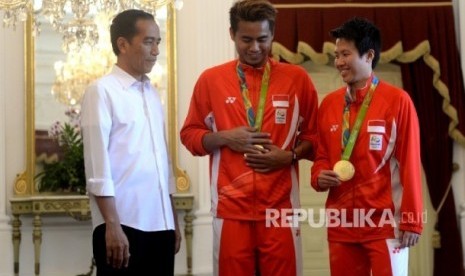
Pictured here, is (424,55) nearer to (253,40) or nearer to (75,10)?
(75,10)

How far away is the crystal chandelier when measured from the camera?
5.46 metres

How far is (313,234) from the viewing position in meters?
6.90

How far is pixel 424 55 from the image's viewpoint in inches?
263

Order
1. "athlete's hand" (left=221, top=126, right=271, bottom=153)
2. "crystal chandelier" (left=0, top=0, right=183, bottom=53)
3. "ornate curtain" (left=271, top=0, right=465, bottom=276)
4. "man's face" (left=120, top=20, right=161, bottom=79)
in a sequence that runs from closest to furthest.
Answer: "man's face" (left=120, top=20, right=161, bottom=79)
"athlete's hand" (left=221, top=126, right=271, bottom=153)
"crystal chandelier" (left=0, top=0, right=183, bottom=53)
"ornate curtain" (left=271, top=0, right=465, bottom=276)

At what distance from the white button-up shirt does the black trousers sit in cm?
3

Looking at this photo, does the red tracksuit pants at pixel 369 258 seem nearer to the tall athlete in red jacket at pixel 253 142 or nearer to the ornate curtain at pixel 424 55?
the tall athlete in red jacket at pixel 253 142

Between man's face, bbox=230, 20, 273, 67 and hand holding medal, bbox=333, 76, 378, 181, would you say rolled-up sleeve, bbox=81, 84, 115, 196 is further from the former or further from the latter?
hand holding medal, bbox=333, 76, 378, 181

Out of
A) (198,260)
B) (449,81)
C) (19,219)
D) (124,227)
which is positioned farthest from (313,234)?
(124,227)

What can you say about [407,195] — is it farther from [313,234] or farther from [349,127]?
[313,234]

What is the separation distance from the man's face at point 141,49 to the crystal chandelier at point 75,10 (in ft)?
7.78

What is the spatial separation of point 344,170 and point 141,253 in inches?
33.3

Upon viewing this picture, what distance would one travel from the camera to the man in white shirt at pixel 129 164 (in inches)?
112

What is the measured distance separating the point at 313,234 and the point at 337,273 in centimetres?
368

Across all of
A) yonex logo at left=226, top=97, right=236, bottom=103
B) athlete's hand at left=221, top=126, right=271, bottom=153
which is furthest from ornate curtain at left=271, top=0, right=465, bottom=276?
A: athlete's hand at left=221, top=126, right=271, bottom=153
